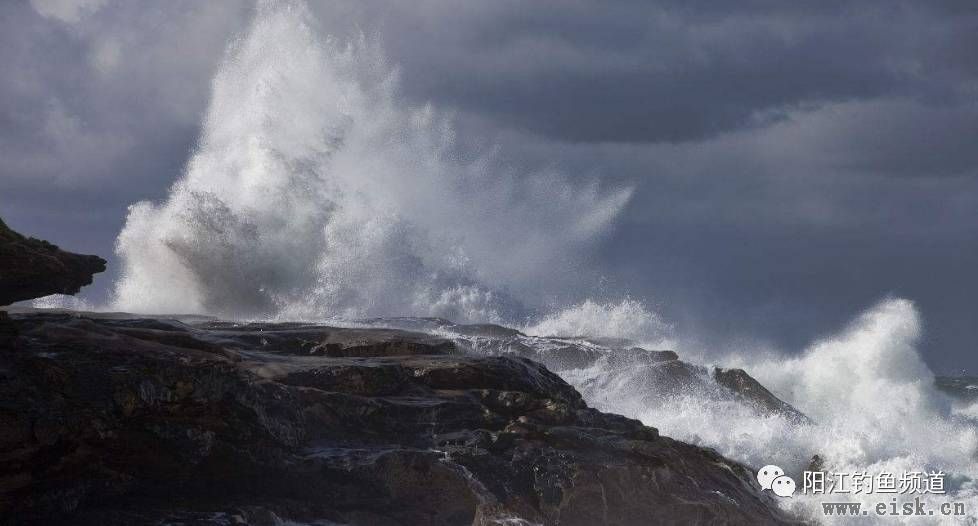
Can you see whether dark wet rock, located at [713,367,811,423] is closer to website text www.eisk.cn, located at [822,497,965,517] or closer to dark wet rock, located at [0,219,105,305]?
website text www.eisk.cn, located at [822,497,965,517]

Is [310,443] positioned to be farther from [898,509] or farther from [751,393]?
[751,393]

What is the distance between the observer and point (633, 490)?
13312mm

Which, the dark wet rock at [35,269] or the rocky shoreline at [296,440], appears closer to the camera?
the rocky shoreline at [296,440]

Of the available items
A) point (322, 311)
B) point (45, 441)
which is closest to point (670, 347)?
point (322, 311)

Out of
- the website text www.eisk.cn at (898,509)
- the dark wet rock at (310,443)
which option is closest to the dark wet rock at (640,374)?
the website text www.eisk.cn at (898,509)

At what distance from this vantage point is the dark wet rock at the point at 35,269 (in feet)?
38.9

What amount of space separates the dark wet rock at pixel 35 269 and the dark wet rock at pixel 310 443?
46cm

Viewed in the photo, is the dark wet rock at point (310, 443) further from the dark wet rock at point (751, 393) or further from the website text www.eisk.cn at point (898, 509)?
the dark wet rock at point (751, 393)

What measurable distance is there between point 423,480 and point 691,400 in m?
11.1

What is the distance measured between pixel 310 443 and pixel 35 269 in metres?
3.94

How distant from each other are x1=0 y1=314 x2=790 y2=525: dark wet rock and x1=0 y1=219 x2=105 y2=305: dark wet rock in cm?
46

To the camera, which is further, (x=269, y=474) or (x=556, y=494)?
(x=556, y=494)

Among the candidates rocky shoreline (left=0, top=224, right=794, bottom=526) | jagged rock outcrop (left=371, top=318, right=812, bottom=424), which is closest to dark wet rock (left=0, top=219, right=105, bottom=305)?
rocky shoreline (left=0, top=224, right=794, bottom=526)

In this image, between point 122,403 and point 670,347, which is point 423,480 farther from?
point 670,347
